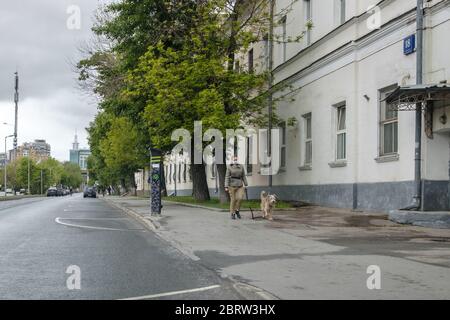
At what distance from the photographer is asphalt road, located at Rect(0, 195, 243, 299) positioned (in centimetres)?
701

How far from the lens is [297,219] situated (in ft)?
56.3

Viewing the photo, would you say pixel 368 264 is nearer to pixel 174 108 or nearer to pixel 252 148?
pixel 174 108

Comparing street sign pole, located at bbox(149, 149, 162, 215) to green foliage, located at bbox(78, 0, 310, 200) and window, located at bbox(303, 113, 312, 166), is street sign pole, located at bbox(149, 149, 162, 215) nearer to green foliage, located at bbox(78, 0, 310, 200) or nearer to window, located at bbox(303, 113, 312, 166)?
green foliage, located at bbox(78, 0, 310, 200)

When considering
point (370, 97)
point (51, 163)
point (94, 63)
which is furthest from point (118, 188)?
point (370, 97)

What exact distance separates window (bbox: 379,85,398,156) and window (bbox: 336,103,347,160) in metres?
2.63

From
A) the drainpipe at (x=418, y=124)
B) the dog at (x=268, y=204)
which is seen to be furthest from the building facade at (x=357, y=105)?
the dog at (x=268, y=204)

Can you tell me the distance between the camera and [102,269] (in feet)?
28.8

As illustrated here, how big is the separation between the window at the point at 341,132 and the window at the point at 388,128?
263 centimetres

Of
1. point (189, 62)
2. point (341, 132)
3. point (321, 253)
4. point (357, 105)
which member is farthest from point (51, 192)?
point (321, 253)

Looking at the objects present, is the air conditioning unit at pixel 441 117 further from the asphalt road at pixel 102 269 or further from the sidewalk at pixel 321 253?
the asphalt road at pixel 102 269

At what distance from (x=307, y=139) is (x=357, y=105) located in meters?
4.92

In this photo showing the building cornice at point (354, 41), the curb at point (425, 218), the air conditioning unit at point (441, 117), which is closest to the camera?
the curb at point (425, 218)

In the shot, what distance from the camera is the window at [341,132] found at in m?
20.6

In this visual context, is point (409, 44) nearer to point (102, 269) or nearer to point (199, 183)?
point (102, 269)
